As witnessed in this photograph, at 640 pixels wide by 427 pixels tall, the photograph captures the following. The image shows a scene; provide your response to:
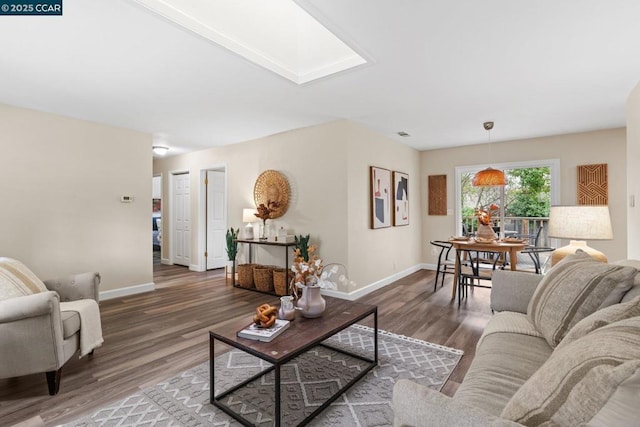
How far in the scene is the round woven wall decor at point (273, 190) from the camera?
475 centimetres

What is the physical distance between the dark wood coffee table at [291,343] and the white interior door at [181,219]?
4.80 m

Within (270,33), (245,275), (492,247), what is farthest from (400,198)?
(270,33)

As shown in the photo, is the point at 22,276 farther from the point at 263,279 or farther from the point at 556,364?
the point at 556,364

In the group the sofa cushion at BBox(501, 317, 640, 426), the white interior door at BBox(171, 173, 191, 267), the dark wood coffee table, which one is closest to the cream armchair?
the dark wood coffee table

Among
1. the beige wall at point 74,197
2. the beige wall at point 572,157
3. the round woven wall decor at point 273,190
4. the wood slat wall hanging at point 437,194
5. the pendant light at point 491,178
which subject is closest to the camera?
the beige wall at point 74,197

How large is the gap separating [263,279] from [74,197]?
8.71 feet

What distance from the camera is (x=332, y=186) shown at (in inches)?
168

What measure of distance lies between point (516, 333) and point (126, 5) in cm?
300

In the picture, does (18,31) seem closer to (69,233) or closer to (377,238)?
(69,233)

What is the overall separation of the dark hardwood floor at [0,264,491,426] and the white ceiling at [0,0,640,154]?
240 cm

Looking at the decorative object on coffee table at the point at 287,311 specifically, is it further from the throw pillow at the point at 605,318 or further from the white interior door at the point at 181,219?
the white interior door at the point at 181,219

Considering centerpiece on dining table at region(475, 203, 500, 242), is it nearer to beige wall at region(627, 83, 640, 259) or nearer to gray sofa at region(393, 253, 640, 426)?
beige wall at region(627, 83, 640, 259)

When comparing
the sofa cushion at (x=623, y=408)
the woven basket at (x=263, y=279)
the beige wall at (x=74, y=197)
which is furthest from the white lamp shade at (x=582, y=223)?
the beige wall at (x=74, y=197)

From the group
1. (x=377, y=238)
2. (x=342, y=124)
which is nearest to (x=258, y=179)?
(x=342, y=124)
